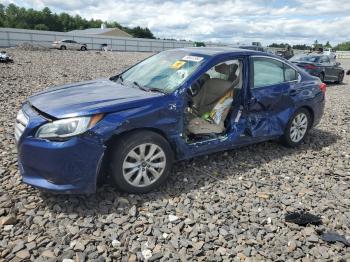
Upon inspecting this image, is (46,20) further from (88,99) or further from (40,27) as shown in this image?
(88,99)

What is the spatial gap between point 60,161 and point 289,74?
4.07 meters

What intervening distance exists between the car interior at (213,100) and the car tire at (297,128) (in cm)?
132

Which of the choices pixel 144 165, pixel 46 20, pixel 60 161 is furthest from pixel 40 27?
pixel 60 161

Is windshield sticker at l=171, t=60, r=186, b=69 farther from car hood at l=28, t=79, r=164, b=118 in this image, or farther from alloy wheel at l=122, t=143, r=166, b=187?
alloy wheel at l=122, t=143, r=166, b=187

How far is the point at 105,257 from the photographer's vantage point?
310 cm

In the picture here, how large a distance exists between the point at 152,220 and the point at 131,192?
499 millimetres

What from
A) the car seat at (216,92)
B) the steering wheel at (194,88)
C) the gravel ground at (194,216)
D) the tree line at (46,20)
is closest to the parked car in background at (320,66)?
the gravel ground at (194,216)

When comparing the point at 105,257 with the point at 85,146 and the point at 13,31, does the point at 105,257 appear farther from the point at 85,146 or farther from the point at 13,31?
the point at 13,31

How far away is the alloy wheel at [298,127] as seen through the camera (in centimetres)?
595

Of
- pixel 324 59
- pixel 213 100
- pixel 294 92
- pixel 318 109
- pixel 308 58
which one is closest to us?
pixel 213 100

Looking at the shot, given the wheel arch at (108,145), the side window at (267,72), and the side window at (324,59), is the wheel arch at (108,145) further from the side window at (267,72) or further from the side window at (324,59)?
the side window at (324,59)

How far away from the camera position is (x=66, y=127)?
11.6ft

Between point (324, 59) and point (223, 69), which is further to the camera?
point (324, 59)

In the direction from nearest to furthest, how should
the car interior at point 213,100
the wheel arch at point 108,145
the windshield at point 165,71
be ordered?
the wheel arch at point 108,145 → the windshield at point 165,71 → the car interior at point 213,100
